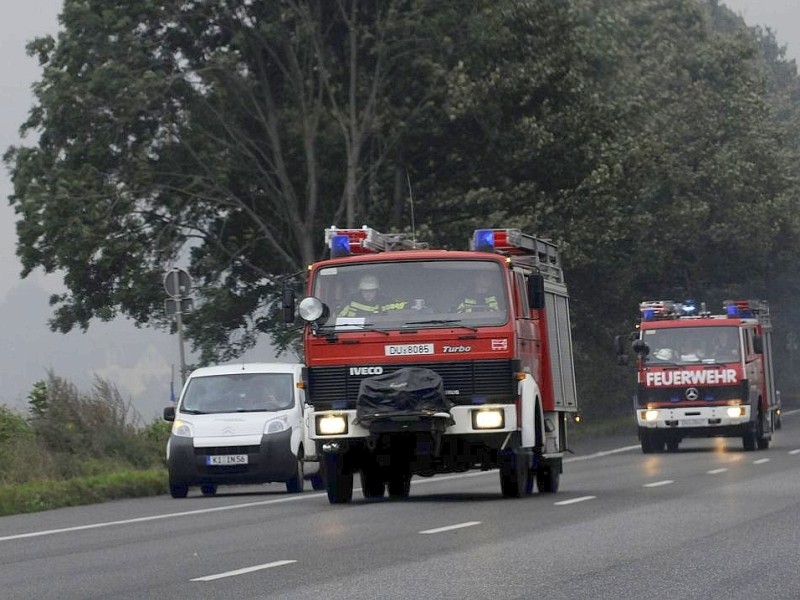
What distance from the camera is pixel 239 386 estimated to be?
81.8 ft

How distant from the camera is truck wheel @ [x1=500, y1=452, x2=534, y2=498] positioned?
20188mm

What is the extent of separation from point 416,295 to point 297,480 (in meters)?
5.21

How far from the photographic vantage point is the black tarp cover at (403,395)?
1909 cm

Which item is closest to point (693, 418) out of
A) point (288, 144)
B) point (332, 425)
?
point (288, 144)

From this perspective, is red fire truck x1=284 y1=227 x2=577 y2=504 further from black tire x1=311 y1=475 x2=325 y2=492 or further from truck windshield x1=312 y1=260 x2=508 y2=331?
black tire x1=311 y1=475 x2=325 y2=492

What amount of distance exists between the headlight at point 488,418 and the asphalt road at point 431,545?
84 centimetres

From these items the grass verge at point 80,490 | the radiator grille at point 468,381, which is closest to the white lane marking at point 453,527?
the radiator grille at point 468,381

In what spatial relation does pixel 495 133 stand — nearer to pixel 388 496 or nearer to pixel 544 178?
pixel 544 178

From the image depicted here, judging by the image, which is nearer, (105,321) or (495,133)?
(495,133)

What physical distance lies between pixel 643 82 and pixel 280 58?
577 inches

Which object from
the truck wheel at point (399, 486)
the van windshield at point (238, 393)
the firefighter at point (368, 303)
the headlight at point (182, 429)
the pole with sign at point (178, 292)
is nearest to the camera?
the firefighter at point (368, 303)

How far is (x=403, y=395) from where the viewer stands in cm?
1911

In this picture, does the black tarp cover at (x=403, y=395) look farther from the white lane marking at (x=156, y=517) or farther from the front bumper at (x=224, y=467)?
the front bumper at (x=224, y=467)

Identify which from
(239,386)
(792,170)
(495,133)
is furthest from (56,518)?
(792,170)
